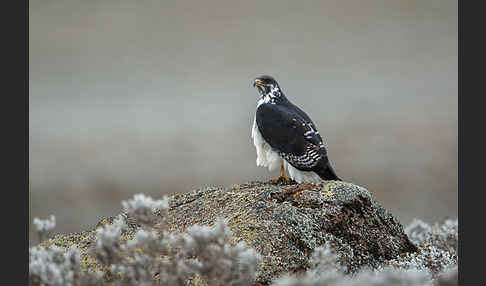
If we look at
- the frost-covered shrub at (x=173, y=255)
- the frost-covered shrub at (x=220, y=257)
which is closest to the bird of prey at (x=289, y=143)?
the frost-covered shrub at (x=173, y=255)

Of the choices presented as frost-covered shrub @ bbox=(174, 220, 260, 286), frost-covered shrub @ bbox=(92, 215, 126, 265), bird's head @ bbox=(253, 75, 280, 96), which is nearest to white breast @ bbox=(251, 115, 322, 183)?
bird's head @ bbox=(253, 75, 280, 96)

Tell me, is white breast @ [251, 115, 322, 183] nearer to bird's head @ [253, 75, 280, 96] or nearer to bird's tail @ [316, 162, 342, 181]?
bird's tail @ [316, 162, 342, 181]

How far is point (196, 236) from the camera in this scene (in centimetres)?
349

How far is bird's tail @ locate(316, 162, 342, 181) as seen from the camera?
6.21 metres

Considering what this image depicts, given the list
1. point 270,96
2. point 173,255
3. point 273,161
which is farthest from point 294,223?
point 270,96

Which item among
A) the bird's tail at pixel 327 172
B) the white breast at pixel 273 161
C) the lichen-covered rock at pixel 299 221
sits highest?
the white breast at pixel 273 161

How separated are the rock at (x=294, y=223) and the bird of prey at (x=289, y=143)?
642 millimetres

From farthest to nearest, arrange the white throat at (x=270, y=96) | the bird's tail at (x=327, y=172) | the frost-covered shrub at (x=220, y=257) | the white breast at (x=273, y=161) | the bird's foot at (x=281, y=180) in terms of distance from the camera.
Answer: the white throat at (x=270, y=96) < the white breast at (x=273, y=161) < the bird's foot at (x=281, y=180) < the bird's tail at (x=327, y=172) < the frost-covered shrub at (x=220, y=257)

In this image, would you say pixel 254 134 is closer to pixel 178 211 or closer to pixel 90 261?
pixel 178 211

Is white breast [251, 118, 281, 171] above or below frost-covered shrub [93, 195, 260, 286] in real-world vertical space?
above

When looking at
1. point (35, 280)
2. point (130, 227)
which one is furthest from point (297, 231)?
point (35, 280)

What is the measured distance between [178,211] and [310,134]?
186cm

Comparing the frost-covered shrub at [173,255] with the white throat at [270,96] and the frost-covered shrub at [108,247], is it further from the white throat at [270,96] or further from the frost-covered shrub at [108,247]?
the white throat at [270,96]

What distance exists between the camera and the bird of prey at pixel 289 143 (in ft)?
20.5
